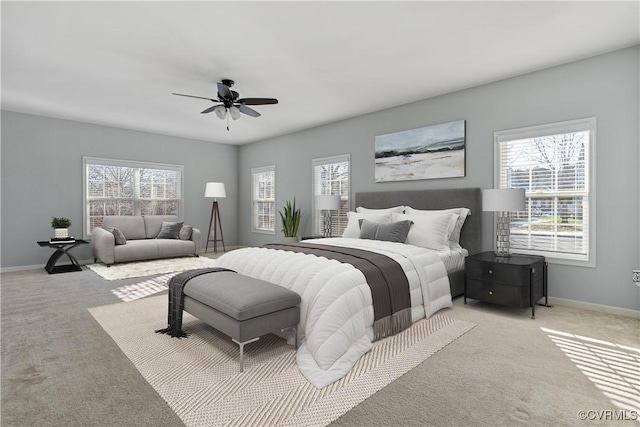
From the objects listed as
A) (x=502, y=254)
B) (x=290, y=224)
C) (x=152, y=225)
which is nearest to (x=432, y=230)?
(x=502, y=254)

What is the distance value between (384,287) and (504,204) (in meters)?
1.76

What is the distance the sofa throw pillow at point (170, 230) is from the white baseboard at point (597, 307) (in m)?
6.45

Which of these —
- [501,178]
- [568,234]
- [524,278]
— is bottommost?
[524,278]

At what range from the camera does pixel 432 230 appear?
4031 mm

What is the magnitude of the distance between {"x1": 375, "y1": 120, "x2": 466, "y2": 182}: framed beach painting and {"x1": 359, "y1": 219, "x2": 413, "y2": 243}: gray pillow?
1.10 meters

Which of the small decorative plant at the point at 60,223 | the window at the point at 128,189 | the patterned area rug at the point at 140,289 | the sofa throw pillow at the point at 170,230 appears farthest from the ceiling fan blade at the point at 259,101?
the window at the point at 128,189

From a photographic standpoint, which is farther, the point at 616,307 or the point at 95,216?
the point at 95,216

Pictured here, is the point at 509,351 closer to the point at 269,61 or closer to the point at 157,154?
the point at 269,61

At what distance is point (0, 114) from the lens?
5578 mm

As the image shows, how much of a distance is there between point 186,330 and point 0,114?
17.9ft

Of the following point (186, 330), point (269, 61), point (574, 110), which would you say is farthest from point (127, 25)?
point (574, 110)

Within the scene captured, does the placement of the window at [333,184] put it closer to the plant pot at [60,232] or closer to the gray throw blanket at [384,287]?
the gray throw blanket at [384,287]

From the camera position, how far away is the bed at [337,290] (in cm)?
231

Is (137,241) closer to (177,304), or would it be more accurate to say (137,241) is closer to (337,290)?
(177,304)
